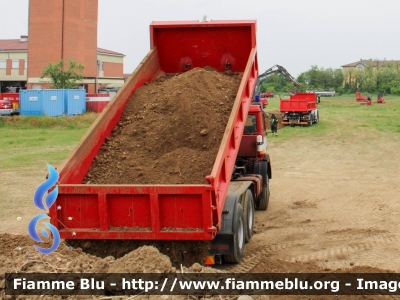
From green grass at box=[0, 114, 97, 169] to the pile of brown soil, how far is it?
418 inches

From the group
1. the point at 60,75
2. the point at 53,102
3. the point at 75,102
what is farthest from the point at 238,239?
the point at 60,75

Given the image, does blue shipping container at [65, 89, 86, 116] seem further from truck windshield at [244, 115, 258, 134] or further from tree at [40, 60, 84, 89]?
truck windshield at [244, 115, 258, 134]

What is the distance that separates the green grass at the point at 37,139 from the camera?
20.3 m

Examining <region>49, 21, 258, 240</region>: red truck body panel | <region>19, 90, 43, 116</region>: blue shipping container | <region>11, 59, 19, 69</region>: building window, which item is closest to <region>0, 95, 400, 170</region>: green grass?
<region>19, 90, 43, 116</region>: blue shipping container

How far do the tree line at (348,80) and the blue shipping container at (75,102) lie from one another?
47466 millimetres

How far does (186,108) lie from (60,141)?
17.3 metres

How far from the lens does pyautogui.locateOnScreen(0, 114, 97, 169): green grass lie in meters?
20.3

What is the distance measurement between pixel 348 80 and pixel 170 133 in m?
92.5

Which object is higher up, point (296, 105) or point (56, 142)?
point (296, 105)

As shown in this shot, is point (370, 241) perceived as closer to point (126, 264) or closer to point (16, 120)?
point (126, 264)

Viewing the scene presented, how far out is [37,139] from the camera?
25953 mm

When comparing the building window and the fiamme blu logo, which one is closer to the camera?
the fiamme blu logo

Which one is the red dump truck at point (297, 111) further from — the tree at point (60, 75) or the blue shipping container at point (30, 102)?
the tree at point (60, 75)

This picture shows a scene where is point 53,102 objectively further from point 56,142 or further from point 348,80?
point 348,80
